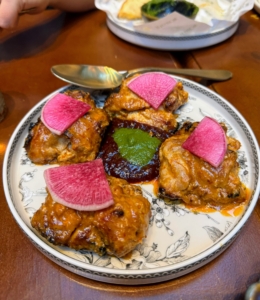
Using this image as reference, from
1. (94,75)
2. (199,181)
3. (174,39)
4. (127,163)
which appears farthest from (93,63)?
(199,181)

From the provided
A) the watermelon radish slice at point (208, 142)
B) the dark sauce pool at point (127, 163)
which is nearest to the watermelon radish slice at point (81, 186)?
the dark sauce pool at point (127, 163)

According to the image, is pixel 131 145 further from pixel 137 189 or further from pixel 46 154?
pixel 46 154

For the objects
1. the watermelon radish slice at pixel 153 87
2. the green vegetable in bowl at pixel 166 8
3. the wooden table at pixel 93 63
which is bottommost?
the wooden table at pixel 93 63

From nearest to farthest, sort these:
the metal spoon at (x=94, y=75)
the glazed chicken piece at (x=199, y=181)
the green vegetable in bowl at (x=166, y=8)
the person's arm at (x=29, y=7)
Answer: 1. the glazed chicken piece at (x=199, y=181)
2. the metal spoon at (x=94, y=75)
3. the person's arm at (x=29, y=7)
4. the green vegetable in bowl at (x=166, y=8)

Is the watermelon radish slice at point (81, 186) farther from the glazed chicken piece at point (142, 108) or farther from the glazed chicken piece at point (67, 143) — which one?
the glazed chicken piece at point (142, 108)

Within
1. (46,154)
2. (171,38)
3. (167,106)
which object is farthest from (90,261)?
(171,38)

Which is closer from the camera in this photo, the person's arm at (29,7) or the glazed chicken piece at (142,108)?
the glazed chicken piece at (142,108)
